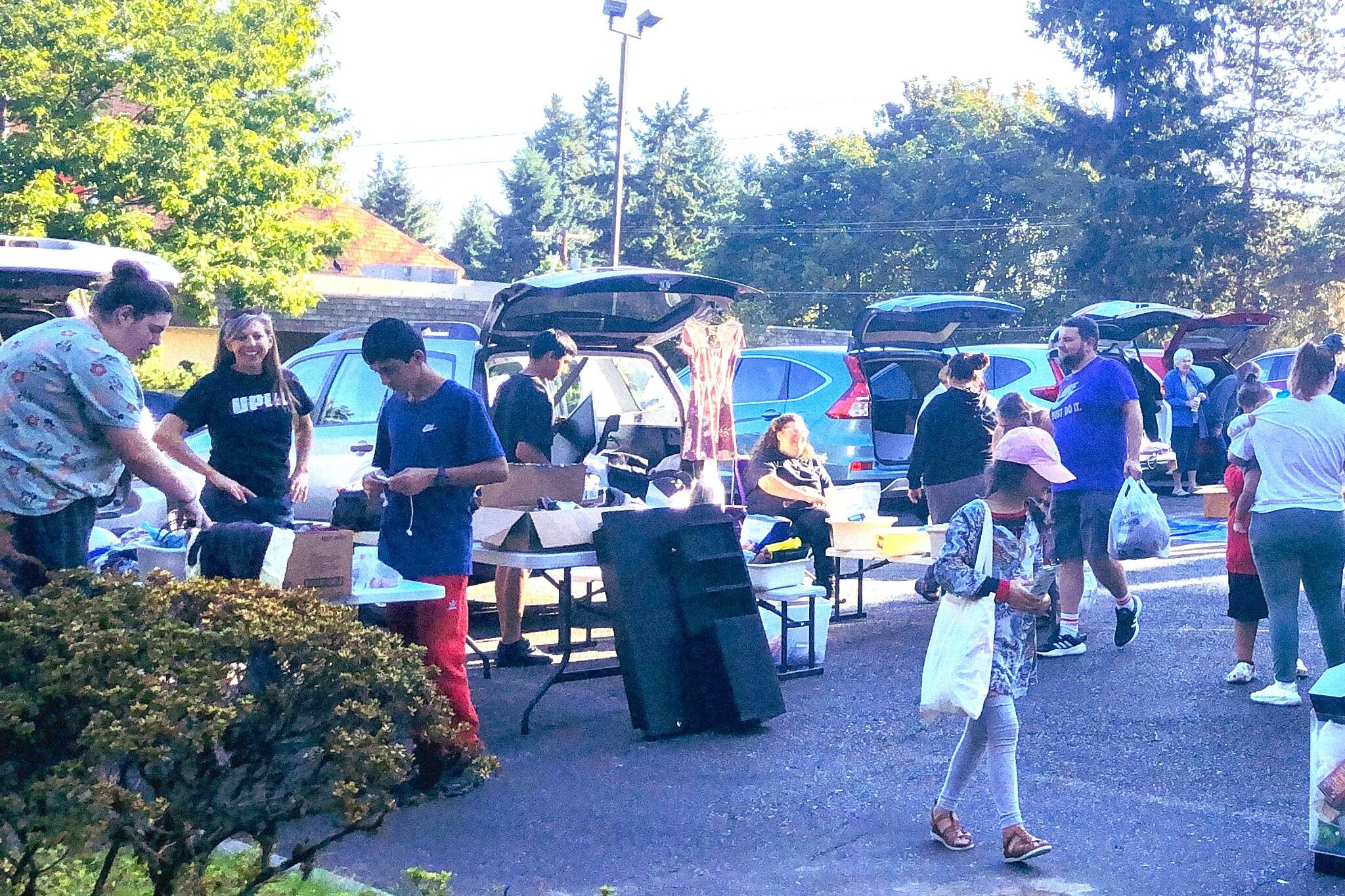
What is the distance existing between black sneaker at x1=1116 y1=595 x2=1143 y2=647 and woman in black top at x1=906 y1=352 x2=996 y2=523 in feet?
3.70

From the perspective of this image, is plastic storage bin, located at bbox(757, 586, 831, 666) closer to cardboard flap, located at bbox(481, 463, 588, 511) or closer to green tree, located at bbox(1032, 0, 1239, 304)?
cardboard flap, located at bbox(481, 463, 588, 511)

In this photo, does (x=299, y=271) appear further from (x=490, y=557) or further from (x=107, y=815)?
(x=107, y=815)

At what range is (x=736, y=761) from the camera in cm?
641

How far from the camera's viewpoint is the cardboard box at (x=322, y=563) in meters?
5.09

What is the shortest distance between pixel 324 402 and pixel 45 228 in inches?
616

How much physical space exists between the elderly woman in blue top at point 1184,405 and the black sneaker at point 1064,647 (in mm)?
8786

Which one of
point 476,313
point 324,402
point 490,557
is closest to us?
point 490,557

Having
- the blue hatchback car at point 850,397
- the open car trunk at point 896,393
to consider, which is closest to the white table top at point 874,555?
the blue hatchback car at point 850,397

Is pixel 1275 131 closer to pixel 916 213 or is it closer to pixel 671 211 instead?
pixel 916 213

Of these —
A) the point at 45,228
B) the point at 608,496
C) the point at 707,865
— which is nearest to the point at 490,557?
the point at 608,496

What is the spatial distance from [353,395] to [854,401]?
5.29 metres

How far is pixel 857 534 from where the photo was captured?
29.8ft

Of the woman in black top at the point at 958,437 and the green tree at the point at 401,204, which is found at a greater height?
the green tree at the point at 401,204

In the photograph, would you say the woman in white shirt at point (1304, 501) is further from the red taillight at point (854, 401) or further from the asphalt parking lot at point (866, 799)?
the red taillight at point (854, 401)
